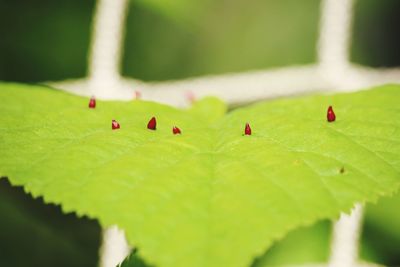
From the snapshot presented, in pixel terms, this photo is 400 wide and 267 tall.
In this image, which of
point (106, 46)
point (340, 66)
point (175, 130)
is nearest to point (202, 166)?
point (175, 130)

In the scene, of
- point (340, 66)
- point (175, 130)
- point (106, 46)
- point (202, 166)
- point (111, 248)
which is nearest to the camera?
point (202, 166)

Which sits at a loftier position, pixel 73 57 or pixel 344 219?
pixel 73 57

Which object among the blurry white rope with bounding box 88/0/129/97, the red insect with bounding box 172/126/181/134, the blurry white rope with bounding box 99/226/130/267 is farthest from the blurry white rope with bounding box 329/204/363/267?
the red insect with bounding box 172/126/181/134

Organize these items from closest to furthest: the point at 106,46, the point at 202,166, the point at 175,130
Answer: the point at 202,166 < the point at 175,130 < the point at 106,46

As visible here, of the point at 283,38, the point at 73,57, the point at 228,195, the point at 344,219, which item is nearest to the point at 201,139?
the point at 228,195

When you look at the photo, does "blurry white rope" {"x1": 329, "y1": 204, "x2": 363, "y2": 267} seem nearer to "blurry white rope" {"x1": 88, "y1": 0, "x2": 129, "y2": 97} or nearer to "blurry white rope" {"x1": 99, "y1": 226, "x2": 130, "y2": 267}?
"blurry white rope" {"x1": 99, "y1": 226, "x2": 130, "y2": 267}

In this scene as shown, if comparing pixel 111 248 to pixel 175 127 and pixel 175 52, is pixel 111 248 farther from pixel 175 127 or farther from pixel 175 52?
pixel 175 127

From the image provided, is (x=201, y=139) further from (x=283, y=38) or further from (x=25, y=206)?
(x=283, y=38)
